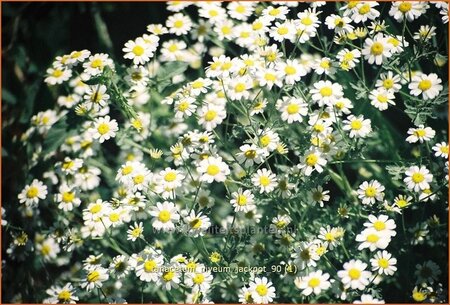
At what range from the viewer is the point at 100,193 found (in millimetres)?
1969

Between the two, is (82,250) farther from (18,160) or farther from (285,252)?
(285,252)

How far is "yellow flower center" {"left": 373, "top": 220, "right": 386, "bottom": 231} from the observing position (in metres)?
1.49

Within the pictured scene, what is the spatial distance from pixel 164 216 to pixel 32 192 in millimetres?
528

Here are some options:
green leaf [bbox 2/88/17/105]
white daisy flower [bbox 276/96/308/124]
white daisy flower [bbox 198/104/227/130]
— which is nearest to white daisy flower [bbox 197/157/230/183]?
white daisy flower [bbox 198/104/227/130]

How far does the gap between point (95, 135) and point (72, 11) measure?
118cm

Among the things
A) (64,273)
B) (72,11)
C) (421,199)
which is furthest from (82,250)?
(72,11)

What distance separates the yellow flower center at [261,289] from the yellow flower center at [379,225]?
339 millimetres

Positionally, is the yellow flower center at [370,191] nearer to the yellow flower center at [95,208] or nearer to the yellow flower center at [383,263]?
the yellow flower center at [383,263]

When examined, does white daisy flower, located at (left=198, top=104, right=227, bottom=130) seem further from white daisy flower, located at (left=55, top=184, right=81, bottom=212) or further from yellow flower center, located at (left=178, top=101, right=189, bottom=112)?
white daisy flower, located at (left=55, top=184, right=81, bottom=212)

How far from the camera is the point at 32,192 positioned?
1.81 meters

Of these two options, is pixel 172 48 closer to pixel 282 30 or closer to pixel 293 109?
pixel 282 30

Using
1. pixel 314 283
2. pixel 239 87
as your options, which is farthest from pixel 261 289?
pixel 239 87

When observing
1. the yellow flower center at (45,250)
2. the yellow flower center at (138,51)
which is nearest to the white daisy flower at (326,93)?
the yellow flower center at (138,51)

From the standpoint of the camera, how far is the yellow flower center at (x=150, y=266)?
1.54 meters
